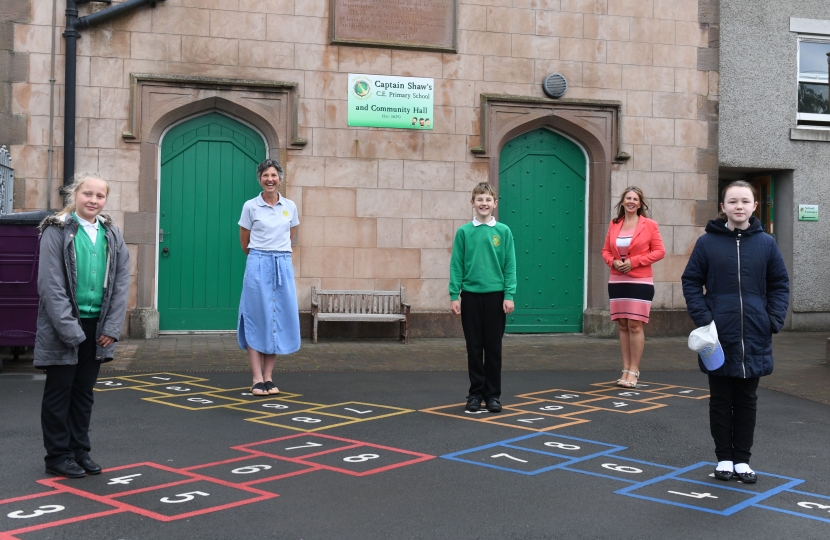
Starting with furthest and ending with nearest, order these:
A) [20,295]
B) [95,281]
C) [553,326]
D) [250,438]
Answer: [553,326] → [20,295] → [250,438] → [95,281]

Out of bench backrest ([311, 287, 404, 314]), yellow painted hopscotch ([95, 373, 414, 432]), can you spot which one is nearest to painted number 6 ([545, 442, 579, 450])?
yellow painted hopscotch ([95, 373, 414, 432])

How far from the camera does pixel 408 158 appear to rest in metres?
12.8

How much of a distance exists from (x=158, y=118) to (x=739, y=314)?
8929 mm

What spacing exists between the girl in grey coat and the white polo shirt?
270 cm

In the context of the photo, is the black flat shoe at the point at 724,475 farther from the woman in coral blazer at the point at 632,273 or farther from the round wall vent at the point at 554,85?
the round wall vent at the point at 554,85

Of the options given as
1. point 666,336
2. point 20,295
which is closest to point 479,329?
point 20,295

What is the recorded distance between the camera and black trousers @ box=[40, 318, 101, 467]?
4934 mm

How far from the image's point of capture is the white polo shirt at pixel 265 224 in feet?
25.8

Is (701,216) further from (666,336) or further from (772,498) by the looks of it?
(772,498)

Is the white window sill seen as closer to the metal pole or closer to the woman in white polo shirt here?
the woman in white polo shirt

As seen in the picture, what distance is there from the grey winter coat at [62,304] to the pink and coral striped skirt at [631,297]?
5.07 meters

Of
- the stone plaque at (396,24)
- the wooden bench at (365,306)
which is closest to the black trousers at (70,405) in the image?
the wooden bench at (365,306)

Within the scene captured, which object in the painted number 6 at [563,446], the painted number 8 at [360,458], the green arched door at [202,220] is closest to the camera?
the painted number 8 at [360,458]

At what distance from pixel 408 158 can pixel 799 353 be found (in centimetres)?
560
